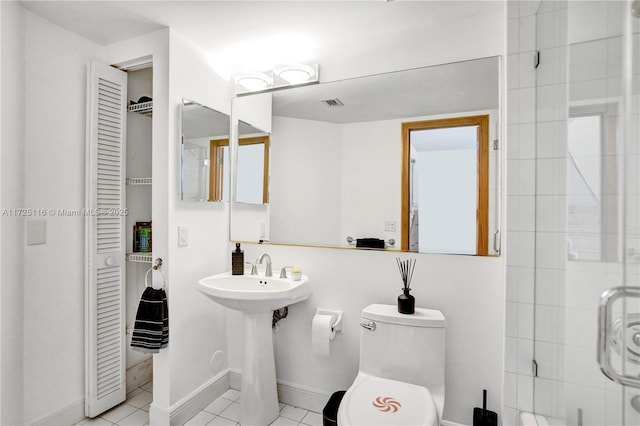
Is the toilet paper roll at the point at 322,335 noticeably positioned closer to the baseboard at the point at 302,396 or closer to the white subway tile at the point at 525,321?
the baseboard at the point at 302,396

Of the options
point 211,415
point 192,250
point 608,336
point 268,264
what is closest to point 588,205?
point 608,336

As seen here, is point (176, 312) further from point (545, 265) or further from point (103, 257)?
point (545, 265)

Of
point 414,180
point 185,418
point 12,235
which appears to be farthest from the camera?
point 185,418

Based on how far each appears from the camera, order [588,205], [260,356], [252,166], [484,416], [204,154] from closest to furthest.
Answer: [588,205] < [484,416] < [260,356] < [204,154] < [252,166]

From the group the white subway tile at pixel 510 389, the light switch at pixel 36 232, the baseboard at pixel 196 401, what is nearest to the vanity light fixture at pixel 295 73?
the light switch at pixel 36 232

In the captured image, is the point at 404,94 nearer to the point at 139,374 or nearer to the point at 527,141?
the point at 527,141

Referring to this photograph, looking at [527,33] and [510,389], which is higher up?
[527,33]

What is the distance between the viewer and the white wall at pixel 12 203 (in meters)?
1.58

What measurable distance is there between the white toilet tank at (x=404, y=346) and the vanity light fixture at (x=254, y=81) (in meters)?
1.59

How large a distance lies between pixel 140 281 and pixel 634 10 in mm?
2790

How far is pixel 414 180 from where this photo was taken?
5.97 ft

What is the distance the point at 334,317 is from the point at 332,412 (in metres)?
0.49

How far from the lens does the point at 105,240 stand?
2.04 metres

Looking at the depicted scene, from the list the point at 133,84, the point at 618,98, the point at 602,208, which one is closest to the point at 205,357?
the point at 133,84
